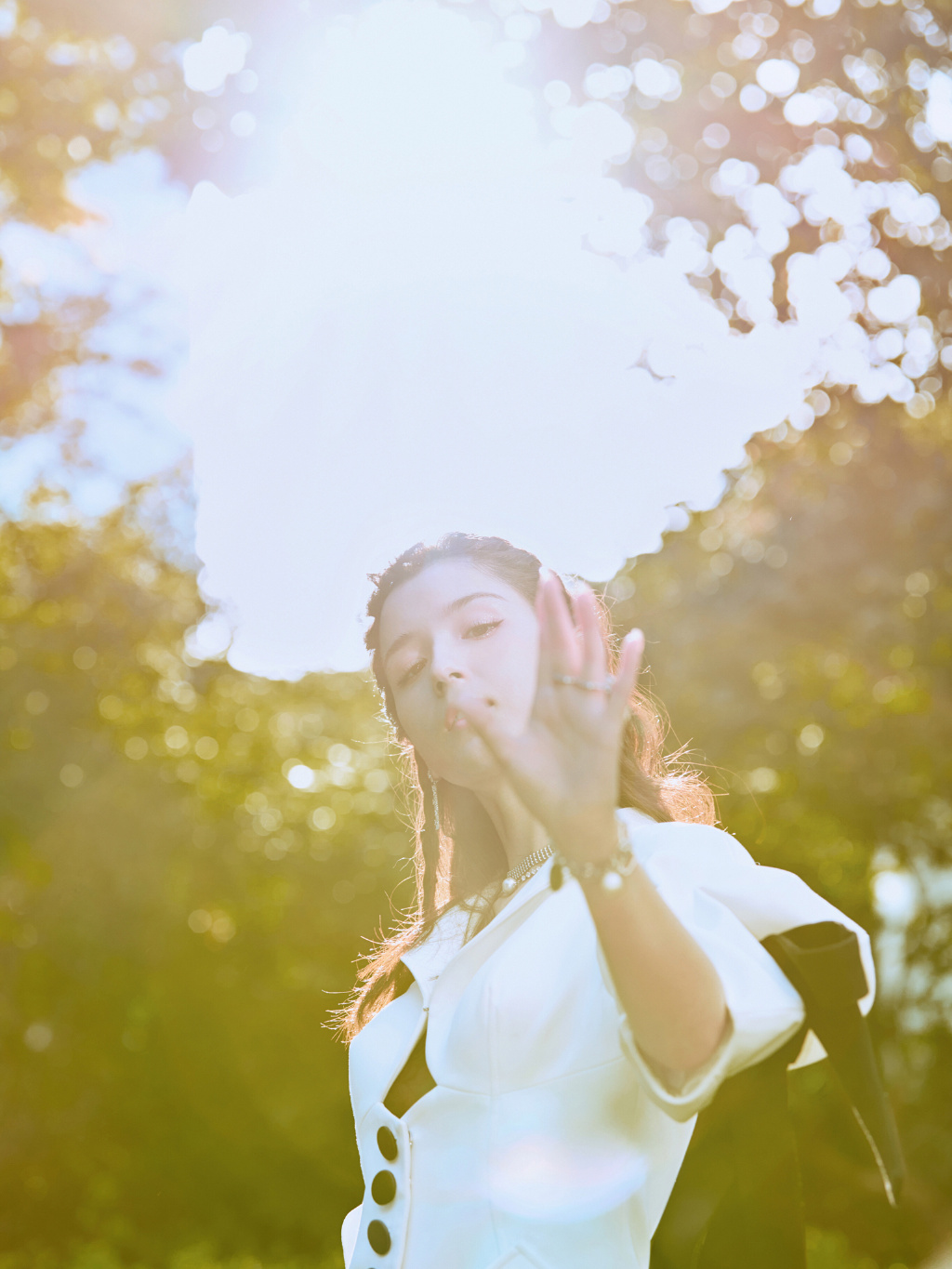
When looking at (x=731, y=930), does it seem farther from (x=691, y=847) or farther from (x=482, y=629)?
(x=482, y=629)

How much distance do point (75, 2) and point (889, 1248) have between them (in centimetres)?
688

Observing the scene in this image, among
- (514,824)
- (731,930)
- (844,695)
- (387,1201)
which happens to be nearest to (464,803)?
(514,824)

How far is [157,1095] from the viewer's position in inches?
220

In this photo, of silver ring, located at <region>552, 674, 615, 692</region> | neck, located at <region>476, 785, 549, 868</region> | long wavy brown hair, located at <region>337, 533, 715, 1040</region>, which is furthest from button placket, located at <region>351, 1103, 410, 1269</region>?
silver ring, located at <region>552, 674, 615, 692</region>

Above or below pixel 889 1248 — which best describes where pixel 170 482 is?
above

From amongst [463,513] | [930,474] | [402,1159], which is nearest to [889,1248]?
[930,474]

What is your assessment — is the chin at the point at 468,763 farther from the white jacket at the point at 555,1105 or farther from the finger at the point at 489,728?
the finger at the point at 489,728

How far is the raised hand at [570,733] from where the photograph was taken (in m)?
1.04

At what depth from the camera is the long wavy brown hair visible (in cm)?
181

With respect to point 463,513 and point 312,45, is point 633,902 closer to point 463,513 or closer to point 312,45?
point 463,513

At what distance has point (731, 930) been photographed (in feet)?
3.94

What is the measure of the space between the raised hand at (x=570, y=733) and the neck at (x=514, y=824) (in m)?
0.69

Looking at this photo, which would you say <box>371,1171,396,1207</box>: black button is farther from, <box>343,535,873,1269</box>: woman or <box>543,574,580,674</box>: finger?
<box>543,574,580,674</box>: finger

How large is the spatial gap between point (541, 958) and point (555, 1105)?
0.61ft
